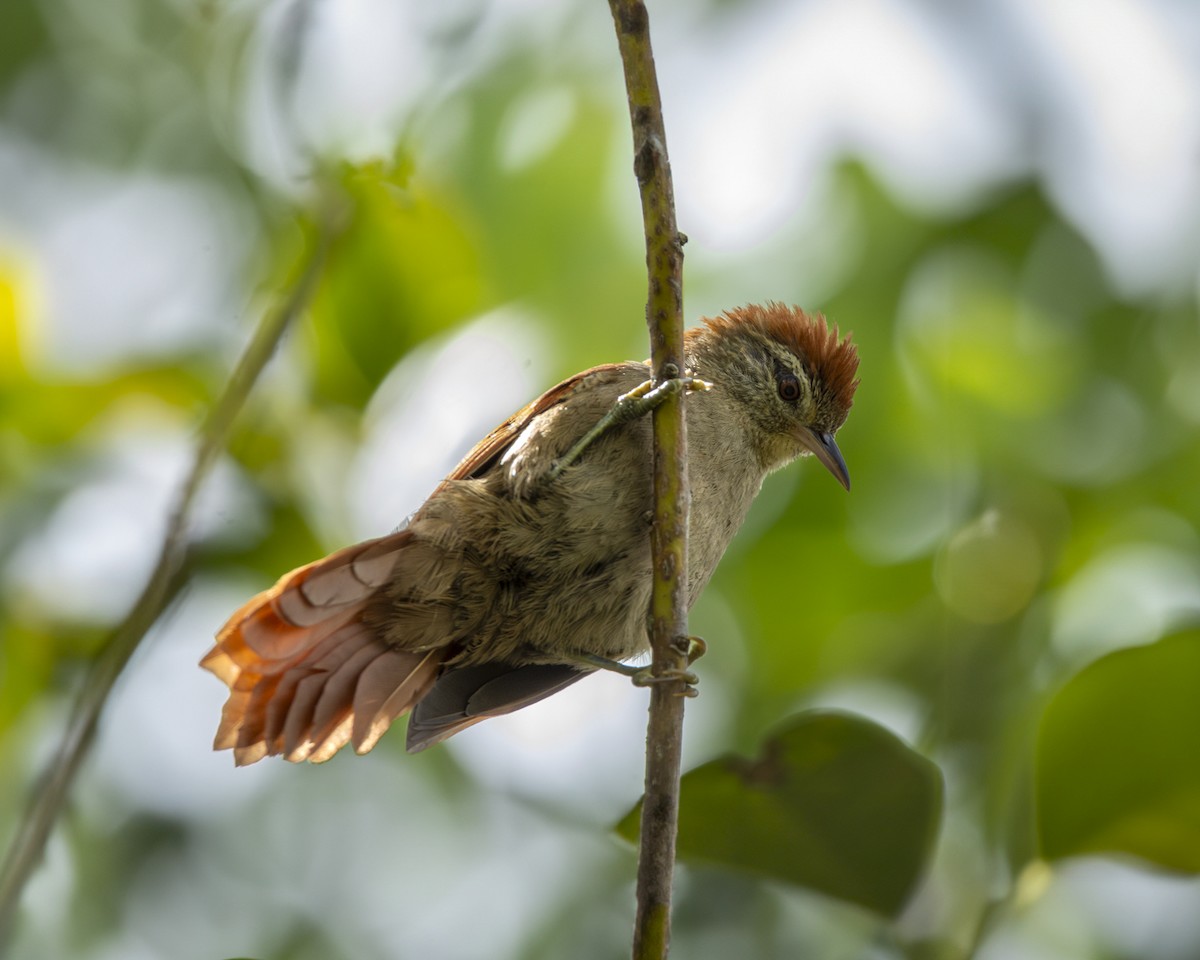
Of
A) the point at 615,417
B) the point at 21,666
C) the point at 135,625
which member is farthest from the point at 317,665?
the point at 21,666

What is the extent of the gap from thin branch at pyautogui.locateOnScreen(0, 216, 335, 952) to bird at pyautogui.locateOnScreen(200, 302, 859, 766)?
23cm

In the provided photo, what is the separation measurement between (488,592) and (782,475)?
4.67ft

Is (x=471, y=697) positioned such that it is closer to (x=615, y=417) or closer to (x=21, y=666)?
(x=615, y=417)

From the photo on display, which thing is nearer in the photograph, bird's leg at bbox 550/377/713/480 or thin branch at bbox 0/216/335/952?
thin branch at bbox 0/216/335/952

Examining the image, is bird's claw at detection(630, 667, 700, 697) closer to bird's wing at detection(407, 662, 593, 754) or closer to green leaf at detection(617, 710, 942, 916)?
green leaf at detection(617, 710, 942, 916)

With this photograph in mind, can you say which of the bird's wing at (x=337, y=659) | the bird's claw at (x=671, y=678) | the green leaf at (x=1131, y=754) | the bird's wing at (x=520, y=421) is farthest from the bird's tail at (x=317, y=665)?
the green leaf at (x=1131, y=754)

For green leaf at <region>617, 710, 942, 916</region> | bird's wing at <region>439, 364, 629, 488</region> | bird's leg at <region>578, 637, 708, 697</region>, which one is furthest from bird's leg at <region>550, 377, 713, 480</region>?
green leaf at <region>617, 710, 942, 916</region>

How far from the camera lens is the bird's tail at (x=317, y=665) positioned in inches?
118

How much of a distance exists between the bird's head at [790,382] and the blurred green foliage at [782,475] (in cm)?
32

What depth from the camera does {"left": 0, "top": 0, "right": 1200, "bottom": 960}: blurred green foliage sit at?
3.70 meters

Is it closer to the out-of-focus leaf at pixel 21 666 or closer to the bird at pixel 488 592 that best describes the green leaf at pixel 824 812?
the bird at pixel 488 592

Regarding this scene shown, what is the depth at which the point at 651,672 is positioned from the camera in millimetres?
2906

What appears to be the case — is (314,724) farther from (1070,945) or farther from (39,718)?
(1070,945)

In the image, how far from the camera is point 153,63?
655cm
